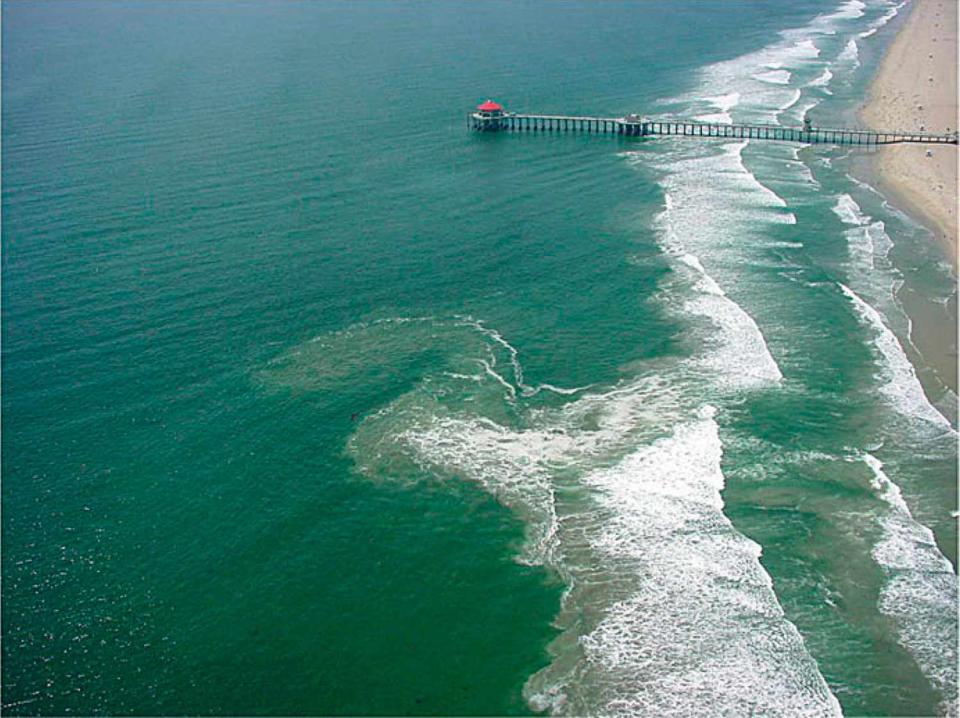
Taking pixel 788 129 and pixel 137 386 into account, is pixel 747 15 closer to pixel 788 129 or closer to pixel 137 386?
pixel 788 129

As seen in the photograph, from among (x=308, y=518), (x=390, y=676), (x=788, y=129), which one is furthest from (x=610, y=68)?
(x=390, y=676)

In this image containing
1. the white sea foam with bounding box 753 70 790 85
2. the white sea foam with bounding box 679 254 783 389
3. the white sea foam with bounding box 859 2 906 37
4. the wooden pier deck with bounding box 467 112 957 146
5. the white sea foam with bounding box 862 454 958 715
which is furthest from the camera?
the white sea foam with bounding box 859 2 906 37

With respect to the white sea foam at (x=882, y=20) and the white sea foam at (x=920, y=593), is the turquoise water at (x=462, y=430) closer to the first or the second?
the white sea foam at (x=920, y=593)

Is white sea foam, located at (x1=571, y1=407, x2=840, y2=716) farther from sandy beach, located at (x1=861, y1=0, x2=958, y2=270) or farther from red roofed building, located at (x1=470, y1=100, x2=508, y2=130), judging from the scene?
red roofed building, located at (x1=470, y1=100, x2=508, y2=130)

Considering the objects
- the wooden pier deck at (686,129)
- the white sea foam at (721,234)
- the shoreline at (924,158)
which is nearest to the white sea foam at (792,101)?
the shoreline at (924,158)

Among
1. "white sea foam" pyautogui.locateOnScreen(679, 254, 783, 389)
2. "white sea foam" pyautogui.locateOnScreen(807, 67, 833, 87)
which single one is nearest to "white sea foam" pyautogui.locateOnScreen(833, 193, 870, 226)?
"white sea foam" pyautogui.locateOnScreen(679, 254, 783, 389)

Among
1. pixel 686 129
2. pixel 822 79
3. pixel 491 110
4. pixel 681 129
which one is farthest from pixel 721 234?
pixel 822 79
